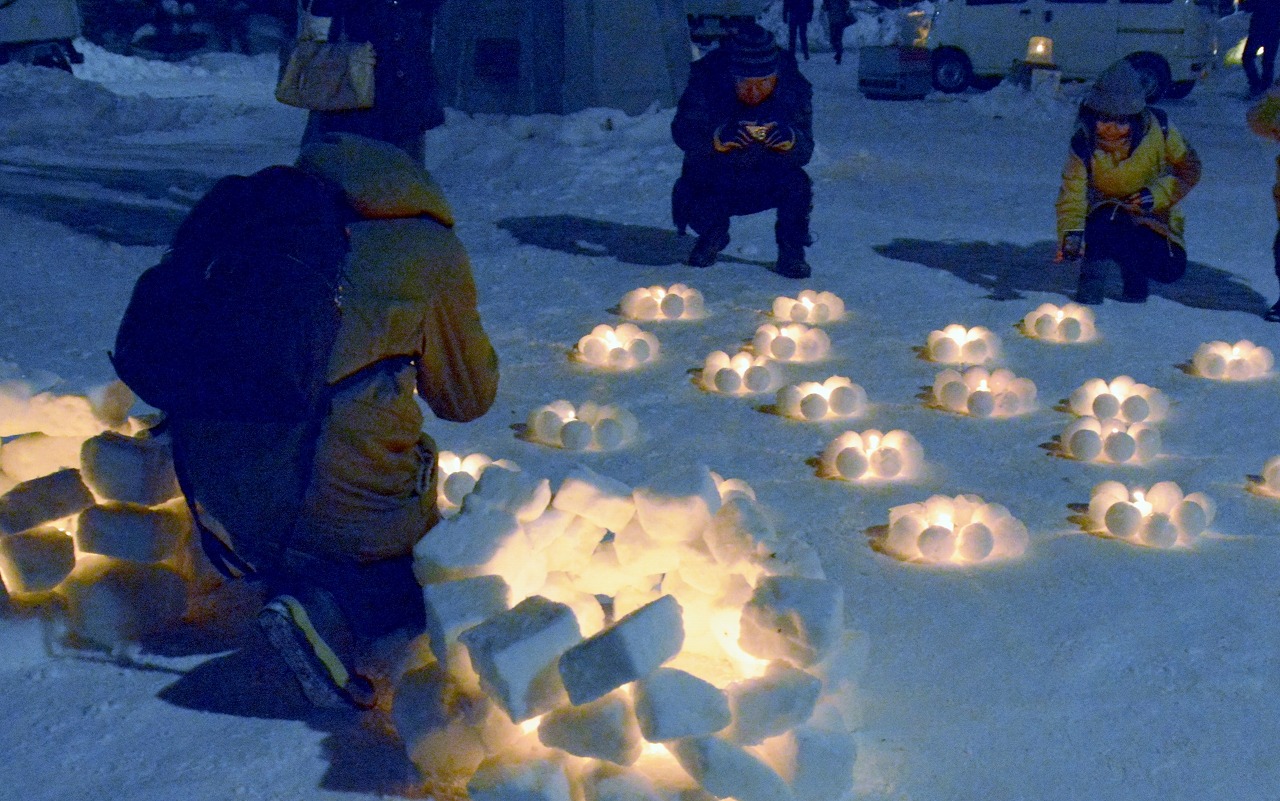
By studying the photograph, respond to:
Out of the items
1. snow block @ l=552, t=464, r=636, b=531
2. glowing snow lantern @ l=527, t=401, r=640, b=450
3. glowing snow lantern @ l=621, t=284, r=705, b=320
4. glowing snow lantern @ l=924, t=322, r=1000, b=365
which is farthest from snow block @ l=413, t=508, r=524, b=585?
glowing snow lantern @ l=621, t=284, r=705, b=320

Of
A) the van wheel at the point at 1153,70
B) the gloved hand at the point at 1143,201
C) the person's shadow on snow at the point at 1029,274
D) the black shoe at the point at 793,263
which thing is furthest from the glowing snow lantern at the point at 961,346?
the van wheel at the point at 1153,70

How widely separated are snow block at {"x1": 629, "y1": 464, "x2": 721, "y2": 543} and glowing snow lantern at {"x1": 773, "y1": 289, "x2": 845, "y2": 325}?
10.3 feet

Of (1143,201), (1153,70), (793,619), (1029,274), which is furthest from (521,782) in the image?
(1153,70)

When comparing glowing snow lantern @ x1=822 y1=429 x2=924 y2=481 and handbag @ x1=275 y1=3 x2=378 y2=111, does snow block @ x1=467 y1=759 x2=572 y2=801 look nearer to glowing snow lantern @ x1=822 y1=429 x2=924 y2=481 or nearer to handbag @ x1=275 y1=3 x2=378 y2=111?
glowing snow lantern @ x1=822 y1=429 x2=924 y2=481

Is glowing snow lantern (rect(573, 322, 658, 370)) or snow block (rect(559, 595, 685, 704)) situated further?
glowing snow lantern (rect(573, 322, 658, 370))

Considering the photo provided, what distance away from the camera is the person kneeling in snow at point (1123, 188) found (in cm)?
576

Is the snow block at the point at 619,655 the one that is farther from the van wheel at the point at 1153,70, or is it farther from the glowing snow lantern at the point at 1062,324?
the van wheel at the point at 1153,70

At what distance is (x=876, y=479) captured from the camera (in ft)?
13.3

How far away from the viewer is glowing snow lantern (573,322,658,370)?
5172 mm

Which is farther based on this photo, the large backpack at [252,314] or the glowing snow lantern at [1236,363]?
the glowing snow lantern at [1236,363]

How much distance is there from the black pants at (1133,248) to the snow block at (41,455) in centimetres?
461

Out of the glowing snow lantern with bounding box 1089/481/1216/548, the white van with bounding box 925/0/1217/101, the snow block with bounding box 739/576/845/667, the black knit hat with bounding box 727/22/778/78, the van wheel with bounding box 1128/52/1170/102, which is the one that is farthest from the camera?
the van wheel with bounding box 1128/52/1170/102

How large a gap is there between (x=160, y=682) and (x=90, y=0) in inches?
892

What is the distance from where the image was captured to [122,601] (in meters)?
2.91
